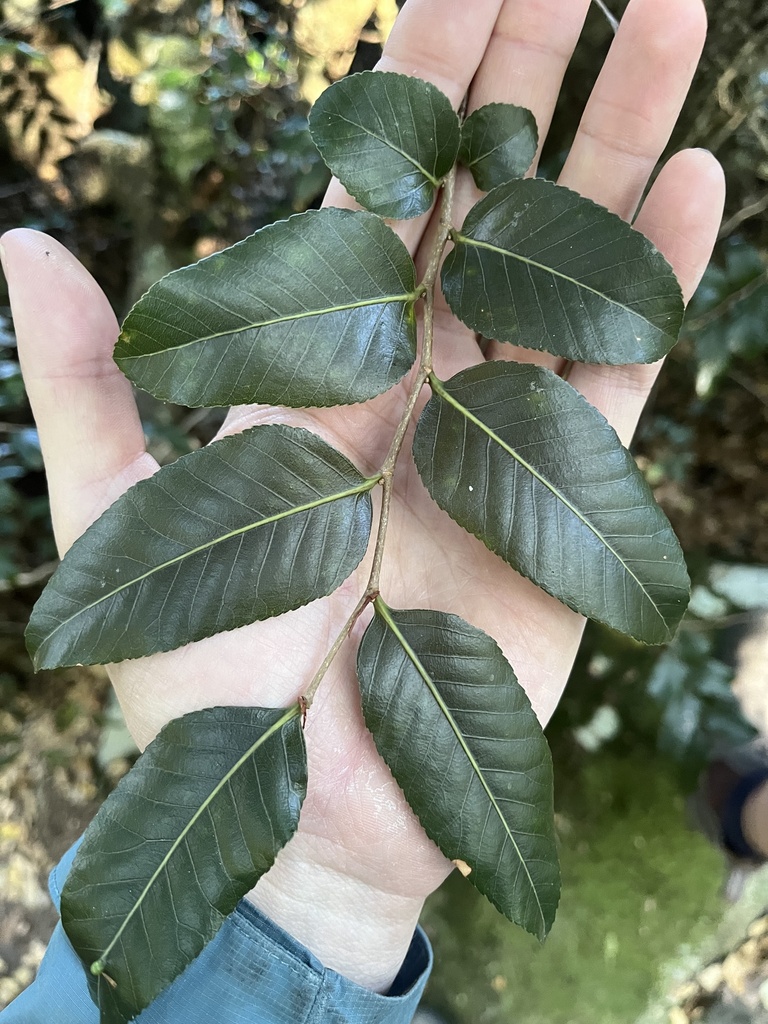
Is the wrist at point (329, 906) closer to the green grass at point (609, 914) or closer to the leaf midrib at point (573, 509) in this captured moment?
the leaf midrib at point (573, 509)

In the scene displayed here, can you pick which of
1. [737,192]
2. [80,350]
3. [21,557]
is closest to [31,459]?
[21,557]

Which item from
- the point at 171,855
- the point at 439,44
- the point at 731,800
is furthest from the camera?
the point at 731,800

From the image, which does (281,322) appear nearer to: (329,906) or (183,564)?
(183,564)

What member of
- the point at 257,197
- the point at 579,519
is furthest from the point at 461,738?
the point at 257,197

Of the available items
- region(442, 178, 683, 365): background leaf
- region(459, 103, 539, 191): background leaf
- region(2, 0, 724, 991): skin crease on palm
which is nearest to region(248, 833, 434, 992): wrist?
region(2, 0, 724, 991): skin crease on palm

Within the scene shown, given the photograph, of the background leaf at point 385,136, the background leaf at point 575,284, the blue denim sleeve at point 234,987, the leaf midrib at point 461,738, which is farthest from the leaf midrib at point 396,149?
the blue denim sleeve at point 234,987

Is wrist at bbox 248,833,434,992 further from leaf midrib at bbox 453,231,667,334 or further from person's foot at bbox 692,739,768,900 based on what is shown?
person's foot at bbox 692,739,768,900
